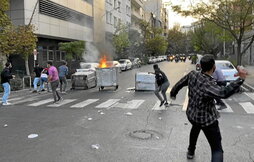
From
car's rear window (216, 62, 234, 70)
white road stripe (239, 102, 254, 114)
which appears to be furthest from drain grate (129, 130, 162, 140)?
car's rear window (216, 62, 234, 70)

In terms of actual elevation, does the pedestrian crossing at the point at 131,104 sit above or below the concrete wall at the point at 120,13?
below

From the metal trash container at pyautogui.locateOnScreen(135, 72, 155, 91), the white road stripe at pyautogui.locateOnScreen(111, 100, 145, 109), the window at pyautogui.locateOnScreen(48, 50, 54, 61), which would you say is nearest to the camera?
the white road stripe at pyautogui.locateOnScreen(111, 100, 145, 109)

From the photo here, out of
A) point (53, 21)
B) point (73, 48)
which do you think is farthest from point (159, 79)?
point (53, 21)

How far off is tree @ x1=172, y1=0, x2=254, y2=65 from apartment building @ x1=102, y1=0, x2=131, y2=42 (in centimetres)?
1456

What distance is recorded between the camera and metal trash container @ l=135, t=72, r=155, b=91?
602 inches

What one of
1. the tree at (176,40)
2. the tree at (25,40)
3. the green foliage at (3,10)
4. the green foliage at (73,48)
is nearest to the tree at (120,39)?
the green foliage at (73,48)

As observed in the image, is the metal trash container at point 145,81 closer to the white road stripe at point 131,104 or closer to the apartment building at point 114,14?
the white road stripe at point 131,104

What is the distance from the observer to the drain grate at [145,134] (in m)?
6.55

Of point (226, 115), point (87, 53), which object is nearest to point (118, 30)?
point (87, 53)

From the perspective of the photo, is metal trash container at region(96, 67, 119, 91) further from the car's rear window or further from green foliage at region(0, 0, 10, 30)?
green foliage at region(0, 0, 10, 30)

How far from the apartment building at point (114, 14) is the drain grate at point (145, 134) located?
30.0 metres

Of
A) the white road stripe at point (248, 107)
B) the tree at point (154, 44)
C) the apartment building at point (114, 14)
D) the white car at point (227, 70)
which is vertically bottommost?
the white road stripe at point (248, 107)

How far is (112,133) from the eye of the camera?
6945mm

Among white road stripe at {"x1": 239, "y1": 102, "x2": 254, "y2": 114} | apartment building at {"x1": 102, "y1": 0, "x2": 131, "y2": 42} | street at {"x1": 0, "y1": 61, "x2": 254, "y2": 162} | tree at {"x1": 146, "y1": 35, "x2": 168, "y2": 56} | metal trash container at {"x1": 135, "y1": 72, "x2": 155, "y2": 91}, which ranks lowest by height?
street at {"x1": 0, "y1": 61, "x2": 254, "y2": 162}
